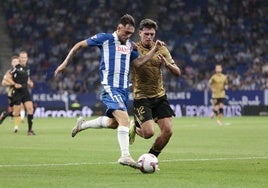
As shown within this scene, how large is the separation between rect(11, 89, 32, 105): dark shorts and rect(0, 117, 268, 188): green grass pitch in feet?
9.16

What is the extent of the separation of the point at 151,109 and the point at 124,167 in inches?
40.5

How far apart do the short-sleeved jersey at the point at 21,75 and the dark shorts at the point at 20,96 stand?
193mm

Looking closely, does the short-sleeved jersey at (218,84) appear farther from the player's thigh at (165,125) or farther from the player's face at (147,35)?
the player's face at (147,35)

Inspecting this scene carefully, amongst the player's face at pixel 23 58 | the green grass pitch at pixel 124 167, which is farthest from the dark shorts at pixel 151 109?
the player's face at pixel 23 58

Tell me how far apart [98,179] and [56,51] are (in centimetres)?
3715

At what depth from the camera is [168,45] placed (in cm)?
4691

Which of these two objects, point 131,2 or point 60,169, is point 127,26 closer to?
point 60,169

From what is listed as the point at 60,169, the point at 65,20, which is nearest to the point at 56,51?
the point at 65,20

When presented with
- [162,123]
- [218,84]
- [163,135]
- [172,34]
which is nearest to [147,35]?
[162,123]

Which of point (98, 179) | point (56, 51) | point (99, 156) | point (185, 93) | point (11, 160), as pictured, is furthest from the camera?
point (56, 51)

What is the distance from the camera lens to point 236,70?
144 ft

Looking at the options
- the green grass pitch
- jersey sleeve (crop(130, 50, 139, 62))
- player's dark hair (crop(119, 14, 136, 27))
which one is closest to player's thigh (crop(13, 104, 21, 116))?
the green grass pitch

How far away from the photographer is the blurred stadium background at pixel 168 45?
1670 inches

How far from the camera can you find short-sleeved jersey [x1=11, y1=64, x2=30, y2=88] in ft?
82.4
